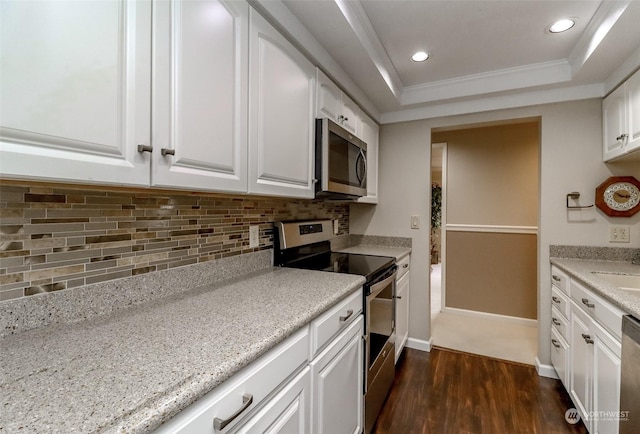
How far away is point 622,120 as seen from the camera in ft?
6.14

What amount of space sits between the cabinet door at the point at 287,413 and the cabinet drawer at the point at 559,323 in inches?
72.1

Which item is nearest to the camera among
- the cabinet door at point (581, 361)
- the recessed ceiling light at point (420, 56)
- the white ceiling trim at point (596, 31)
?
the white ceiling trim at point (596, 31)

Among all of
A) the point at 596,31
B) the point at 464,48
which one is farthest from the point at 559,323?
the point at 464,48

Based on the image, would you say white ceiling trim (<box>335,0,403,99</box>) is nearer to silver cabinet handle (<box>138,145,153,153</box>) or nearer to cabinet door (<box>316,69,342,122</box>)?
cabinet door (<box>316,69,342,122</box>)

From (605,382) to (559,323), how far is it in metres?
0.77

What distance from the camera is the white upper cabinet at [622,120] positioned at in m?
1.73

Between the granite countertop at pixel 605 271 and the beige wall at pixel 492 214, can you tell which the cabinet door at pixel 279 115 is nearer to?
the granite countertop at pixel 605 271

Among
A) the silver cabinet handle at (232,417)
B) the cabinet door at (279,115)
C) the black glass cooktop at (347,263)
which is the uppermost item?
the cabinet door at (279,115)

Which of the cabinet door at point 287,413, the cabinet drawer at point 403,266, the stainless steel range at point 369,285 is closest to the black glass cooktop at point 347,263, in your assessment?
the stainless steel range at point 369,285

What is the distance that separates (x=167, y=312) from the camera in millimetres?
984

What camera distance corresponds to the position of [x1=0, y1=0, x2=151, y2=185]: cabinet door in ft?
Answer: 1.90

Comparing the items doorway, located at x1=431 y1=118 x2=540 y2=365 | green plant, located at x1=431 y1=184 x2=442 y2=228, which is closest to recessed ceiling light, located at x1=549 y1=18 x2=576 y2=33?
doorway, located at x1=431 y1=118 x2=540 y2=365

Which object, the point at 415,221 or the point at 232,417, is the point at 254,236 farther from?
the point at 415,221

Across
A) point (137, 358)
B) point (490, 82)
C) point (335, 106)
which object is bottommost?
point (137, 358)
